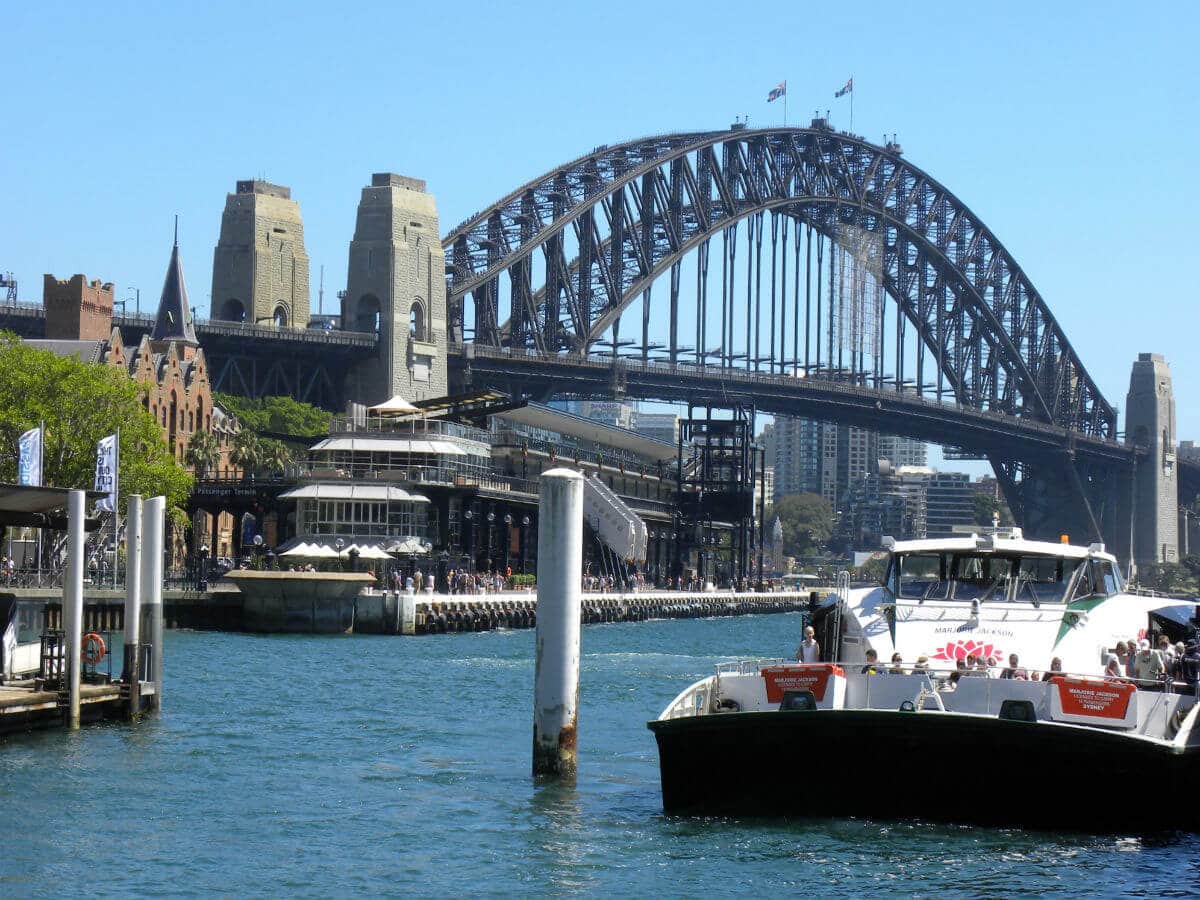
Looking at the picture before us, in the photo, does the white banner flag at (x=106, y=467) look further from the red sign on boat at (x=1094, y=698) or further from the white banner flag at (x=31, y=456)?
the red sign on boat at (x=1094, y=698)

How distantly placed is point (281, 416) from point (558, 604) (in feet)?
350

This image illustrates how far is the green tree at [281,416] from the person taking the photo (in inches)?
5261

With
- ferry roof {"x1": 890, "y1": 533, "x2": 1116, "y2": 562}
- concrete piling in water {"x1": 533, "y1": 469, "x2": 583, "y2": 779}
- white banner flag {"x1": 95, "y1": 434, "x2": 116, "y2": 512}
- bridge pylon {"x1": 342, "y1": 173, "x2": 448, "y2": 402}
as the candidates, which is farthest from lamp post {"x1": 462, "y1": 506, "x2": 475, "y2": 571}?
concrete piling in water {"x1": 533, "y1": 469, "x2": 583, "y2": 779}

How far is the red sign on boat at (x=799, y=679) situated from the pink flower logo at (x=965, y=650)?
2188 millimetres

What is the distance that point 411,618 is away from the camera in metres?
77.4

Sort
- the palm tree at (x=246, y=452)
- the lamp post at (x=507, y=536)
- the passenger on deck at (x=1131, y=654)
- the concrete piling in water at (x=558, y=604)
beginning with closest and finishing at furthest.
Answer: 1. the concrete piling in water at (x=558, y=604)
2. the passenger on deck at (x=1131, y=654)
3. the lamp post at (x=507, y=536)
4. the palm tree at (x=246, y=452)

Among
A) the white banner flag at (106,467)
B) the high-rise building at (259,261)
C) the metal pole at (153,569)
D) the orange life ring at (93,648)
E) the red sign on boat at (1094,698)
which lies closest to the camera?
the red sign on boat at (1094,698)

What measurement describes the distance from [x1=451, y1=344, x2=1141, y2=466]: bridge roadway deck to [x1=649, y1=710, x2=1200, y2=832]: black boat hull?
117070mm

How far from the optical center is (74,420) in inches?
3297

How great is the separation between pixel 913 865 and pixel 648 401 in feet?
448

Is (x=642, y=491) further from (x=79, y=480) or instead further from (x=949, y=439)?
(x=79, y=480)

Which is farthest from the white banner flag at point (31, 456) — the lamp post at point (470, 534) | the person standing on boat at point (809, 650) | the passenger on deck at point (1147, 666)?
the passenger on deck at point (1147, 666)

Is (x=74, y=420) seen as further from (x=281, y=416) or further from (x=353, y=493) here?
(x=281, y=416)

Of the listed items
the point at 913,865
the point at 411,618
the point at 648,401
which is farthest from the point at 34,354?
the point at 648,401
